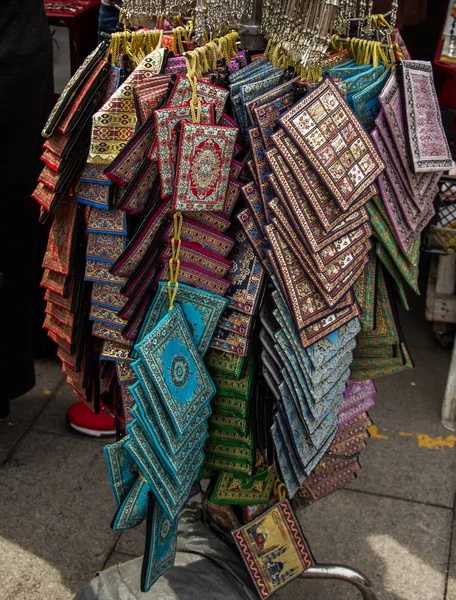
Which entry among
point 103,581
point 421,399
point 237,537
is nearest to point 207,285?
point 237,537

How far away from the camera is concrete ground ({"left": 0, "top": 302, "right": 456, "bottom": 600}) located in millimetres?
2484

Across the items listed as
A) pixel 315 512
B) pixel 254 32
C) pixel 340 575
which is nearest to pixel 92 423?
pixel 315 512

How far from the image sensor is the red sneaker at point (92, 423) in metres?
3.12

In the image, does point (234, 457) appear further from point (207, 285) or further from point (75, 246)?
point (75, 246)

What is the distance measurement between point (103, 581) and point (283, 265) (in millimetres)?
1058

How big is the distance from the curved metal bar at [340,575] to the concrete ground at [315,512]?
27 centimetres

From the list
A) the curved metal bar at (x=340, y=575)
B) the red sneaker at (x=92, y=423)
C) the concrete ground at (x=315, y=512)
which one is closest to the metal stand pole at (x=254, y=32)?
the curved metal bar at (x=340, y=575)

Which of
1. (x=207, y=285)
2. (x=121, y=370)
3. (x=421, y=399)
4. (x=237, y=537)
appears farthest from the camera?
(x=421, y=399)

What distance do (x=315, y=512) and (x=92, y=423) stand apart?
0.97 m

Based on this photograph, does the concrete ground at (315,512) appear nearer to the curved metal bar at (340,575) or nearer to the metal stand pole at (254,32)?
the curved metal bar at (340,575)

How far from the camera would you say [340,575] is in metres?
2.15

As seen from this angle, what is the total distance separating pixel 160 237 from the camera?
1.63 meters

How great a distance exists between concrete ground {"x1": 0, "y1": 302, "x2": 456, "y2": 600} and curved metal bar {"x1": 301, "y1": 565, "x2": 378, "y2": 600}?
10.7 inches

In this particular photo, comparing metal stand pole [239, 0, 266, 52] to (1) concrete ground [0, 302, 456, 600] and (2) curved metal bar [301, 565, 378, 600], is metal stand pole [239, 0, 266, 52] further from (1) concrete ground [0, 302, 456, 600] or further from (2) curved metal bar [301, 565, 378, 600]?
(1) concrete ground [0, 302, 456, 600]
